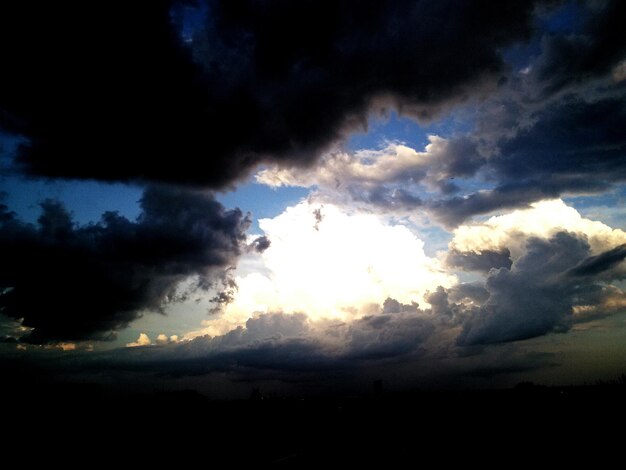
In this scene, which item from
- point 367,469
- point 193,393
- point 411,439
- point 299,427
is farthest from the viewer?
point 193,393

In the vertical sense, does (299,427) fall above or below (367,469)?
below

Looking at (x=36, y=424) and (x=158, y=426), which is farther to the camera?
(x=158, y=426)

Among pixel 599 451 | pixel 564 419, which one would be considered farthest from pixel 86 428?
pixel 564 419

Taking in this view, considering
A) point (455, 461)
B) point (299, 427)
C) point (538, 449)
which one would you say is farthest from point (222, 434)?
point (538, 449)

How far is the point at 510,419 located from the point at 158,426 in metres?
63.0

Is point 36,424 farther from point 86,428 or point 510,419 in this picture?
point 510,419

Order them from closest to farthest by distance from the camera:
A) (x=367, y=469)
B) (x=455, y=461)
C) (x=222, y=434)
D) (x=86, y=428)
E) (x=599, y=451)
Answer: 1. (x=367, y=469)
2. (x=455, y=461)
3. (x=599, y=451)
4. (x=86, y=428)
5. (x=222, y=434)

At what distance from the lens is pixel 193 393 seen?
377ft

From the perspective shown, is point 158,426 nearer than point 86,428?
No

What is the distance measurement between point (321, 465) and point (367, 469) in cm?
402

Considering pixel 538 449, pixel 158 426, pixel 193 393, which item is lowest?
pixel 193 393

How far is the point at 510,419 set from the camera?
5797cm

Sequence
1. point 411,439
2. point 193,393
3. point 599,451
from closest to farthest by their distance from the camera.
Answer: point 599,451
point 411,439
point 193,393

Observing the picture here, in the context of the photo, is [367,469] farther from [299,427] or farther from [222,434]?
[299,427]
